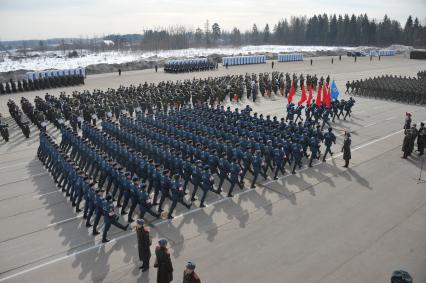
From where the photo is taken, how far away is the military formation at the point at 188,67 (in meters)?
45.4

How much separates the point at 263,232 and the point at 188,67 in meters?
38.6

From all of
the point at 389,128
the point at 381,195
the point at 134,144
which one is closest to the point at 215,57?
the point at 389,128

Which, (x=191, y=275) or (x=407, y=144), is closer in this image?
(x=191, y=275)

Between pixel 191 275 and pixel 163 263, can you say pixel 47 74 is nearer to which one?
pixel 163 263

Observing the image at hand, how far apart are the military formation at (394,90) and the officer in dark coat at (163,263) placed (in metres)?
25.7

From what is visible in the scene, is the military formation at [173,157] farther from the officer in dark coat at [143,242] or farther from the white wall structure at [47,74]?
the white wall structure at [47,74]

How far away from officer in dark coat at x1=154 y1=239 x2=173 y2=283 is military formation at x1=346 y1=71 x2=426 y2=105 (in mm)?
25673

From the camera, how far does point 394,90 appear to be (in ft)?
90.9

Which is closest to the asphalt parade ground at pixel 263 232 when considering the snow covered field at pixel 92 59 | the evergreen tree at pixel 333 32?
the snow covered field at pixel 92 59

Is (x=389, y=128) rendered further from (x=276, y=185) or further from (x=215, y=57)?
(x=215, y=57)

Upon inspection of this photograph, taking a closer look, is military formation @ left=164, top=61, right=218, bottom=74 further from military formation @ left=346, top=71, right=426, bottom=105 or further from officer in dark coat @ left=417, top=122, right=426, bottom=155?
officer in dark coat @ left=417, top=122, right=426, bottom=155

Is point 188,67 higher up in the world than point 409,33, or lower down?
lower down

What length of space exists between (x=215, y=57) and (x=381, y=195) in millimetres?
53535

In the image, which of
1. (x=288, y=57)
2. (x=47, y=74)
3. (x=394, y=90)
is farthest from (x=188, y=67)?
(x=394, y=90)
